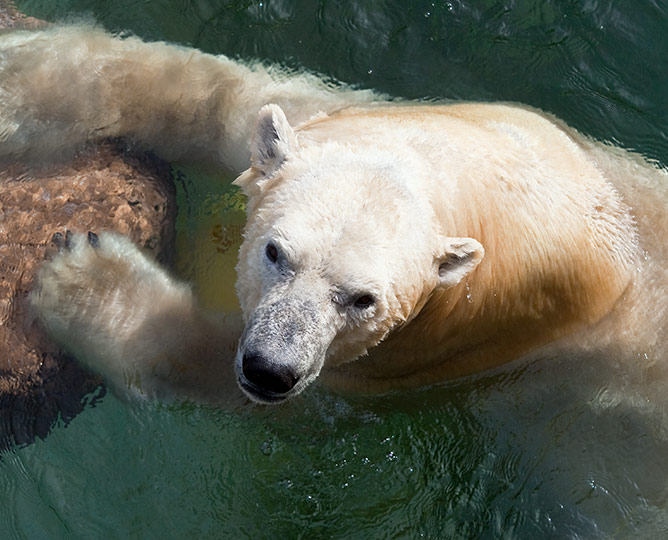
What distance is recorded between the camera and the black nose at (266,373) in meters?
2.80

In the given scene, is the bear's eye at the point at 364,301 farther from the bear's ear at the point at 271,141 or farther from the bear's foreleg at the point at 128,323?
the bear's foreleg at the point at 128,323

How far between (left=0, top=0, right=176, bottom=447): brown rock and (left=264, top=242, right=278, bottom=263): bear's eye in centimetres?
160

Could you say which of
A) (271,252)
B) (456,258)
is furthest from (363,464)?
(271,252)

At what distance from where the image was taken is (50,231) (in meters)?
4.30

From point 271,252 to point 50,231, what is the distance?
1.76 m

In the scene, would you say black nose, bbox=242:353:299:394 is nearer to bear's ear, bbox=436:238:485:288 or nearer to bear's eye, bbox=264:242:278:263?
bear's eye, bbox=264:242:278:263

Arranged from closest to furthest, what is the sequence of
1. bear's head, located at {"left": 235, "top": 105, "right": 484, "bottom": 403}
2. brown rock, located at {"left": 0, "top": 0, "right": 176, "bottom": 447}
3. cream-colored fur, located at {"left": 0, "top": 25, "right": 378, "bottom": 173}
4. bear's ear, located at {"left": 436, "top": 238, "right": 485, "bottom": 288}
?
bear's head, located at {"left": 235, "top": 105, "right": 484, "bottom": 403}
bear's ear, located at {"left": 436, "top": 238, "right": 485, "bottom": 288}
brown rock, located at {"left": 0, "top": 0, "right": 176, "bottom": 447}
cream-colored fur, located at {"left": 0, "top": 25, "right": 378, "bottom": 173}

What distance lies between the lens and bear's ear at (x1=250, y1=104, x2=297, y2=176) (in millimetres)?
3379

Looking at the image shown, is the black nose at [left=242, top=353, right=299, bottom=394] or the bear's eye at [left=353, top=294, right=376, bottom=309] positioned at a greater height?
the bear's eye at [left=353, top=294, right=376, bottom=309]

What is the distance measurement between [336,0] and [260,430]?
10.0 ft

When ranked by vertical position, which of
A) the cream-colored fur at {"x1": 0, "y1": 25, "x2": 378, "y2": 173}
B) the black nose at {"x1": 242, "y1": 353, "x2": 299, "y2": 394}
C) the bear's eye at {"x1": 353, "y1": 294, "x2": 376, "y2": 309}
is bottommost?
the cream-colored fur at {"x1": 0, "y1": 25, "x2": 378, "y2": 173}

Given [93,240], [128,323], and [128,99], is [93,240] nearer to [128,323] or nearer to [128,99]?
[128,323]

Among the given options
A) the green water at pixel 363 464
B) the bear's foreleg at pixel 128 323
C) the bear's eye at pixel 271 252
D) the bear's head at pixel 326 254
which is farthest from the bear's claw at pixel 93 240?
the bear's eye at pixel 271 252

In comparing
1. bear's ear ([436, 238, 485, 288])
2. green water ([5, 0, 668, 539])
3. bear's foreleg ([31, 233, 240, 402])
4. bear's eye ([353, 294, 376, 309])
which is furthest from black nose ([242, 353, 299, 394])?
green water ([5, 0, 668, 539])
